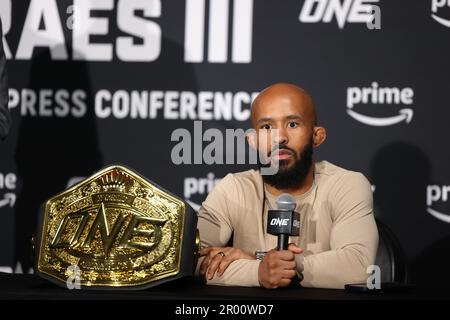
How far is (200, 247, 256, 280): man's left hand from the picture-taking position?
2307mm

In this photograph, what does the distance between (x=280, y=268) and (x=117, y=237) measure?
465 mm

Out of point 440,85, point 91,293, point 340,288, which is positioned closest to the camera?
point 91,293

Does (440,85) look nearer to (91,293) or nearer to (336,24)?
(336,24)

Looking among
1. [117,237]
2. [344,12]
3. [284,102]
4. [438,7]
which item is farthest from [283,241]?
[438,7]

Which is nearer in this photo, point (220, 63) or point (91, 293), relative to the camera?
point (91, 293)

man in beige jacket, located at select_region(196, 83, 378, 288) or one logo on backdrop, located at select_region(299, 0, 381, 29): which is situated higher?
one logo on backdrop, located at select_region(299, 0, 381, 29)

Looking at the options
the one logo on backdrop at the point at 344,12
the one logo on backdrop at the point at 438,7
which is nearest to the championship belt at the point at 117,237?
the one logo on backdrop at the point at 344,12

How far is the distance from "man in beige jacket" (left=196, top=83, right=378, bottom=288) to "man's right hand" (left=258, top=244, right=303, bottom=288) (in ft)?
0.69

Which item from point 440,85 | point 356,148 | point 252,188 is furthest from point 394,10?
point 252,188

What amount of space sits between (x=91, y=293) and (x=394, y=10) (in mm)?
2130

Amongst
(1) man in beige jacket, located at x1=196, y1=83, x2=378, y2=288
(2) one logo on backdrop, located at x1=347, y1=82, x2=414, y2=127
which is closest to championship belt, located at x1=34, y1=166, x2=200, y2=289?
(1) man in beige jacket, located at x1=196, y1=83, x2=378, y2=288

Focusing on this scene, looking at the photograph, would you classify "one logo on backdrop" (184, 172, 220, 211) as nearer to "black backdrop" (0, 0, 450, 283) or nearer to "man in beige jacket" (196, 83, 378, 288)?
"black backdrop" (0, 0, 450, 283)

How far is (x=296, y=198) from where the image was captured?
2650 millimetres

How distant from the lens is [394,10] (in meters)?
3.37
